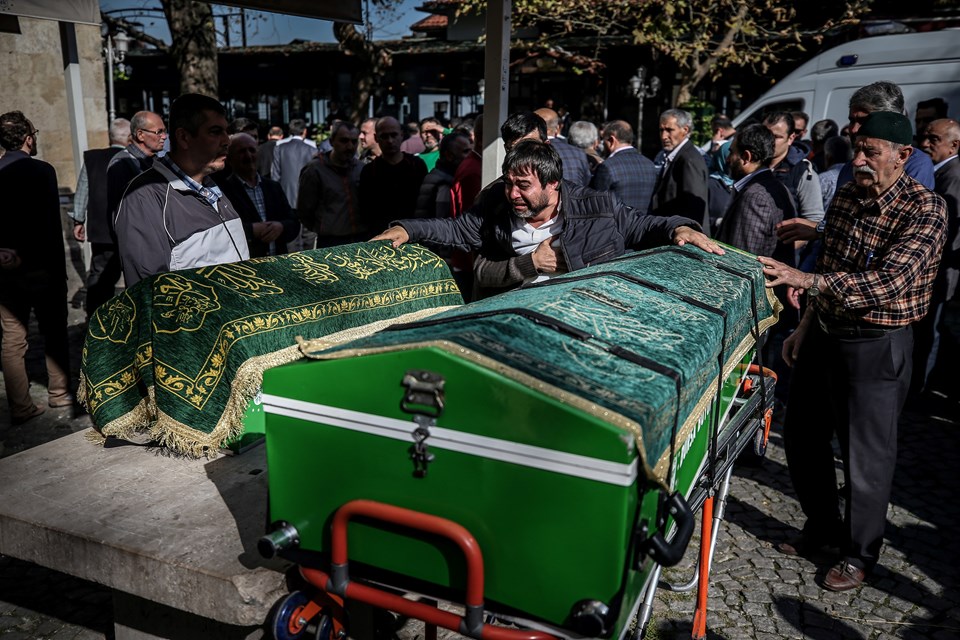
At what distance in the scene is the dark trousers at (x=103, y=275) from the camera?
18.6 ft

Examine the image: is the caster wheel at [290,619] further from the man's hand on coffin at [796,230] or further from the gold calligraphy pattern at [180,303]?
the man's hand on coffin at [796,230]

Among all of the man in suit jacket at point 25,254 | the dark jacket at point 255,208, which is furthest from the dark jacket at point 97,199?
the dark jacket at point 255,208

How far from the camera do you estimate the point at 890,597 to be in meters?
3.42

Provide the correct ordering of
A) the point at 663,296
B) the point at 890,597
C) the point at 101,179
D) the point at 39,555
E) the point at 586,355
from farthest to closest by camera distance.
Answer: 1. the point at 101,179
2. the point at 890,597
3. the point at 663,296
4. the point at 39,555
5. the point at 586,355

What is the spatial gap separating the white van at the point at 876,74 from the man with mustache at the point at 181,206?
7980 mm

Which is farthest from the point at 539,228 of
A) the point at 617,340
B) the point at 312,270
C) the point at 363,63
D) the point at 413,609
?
the point at 363,63

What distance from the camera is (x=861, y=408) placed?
3.35 meters

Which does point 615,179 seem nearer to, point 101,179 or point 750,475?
point 750,475

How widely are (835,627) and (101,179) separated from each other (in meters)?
5.64

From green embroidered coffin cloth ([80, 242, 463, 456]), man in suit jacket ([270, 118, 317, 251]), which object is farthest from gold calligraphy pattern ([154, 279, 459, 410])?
man in suit jacket ([270, 118, 317, 251])

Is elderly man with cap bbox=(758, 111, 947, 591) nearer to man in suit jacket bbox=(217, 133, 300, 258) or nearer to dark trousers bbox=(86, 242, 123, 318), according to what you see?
man in suit jacket bbox=(217, 133, 300, 258)

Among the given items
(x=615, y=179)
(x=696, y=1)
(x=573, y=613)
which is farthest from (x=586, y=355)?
(x=696, y=1)

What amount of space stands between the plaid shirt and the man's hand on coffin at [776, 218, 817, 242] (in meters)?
0.92

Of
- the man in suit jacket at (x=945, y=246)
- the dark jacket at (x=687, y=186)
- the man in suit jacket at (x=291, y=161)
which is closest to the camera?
the man in suit jacket at (x=945, y=246)
